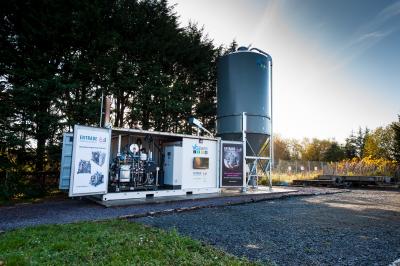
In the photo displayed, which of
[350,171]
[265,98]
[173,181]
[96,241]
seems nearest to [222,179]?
[173,181]

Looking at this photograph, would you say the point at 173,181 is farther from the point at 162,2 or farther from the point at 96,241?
the point at 162,2

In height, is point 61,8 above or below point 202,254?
above

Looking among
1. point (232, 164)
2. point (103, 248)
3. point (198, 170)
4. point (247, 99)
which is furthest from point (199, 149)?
point (103, 248)

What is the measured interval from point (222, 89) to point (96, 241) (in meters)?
12.2

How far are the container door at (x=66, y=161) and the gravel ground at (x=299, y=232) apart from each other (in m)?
3.72

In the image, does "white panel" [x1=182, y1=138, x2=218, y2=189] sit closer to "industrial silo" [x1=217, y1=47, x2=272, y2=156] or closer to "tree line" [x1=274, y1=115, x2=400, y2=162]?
"industrial silo" [x1=217, y1=47, x2=272, y2=156]

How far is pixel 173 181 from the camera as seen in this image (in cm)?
1238

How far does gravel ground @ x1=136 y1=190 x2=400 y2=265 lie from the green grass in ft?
2.23

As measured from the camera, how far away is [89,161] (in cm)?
962

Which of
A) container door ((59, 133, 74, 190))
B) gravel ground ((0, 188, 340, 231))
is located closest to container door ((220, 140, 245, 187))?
gravel ground ((0, 188, 340, 231))

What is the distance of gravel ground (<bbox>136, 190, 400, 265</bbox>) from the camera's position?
4.36 meters

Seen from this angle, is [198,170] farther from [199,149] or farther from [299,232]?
[299,232]

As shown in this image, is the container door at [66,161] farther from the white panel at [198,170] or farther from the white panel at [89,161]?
the white panel at [198,170]

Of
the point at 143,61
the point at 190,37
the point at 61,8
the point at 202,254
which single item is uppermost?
the point at 190,37
